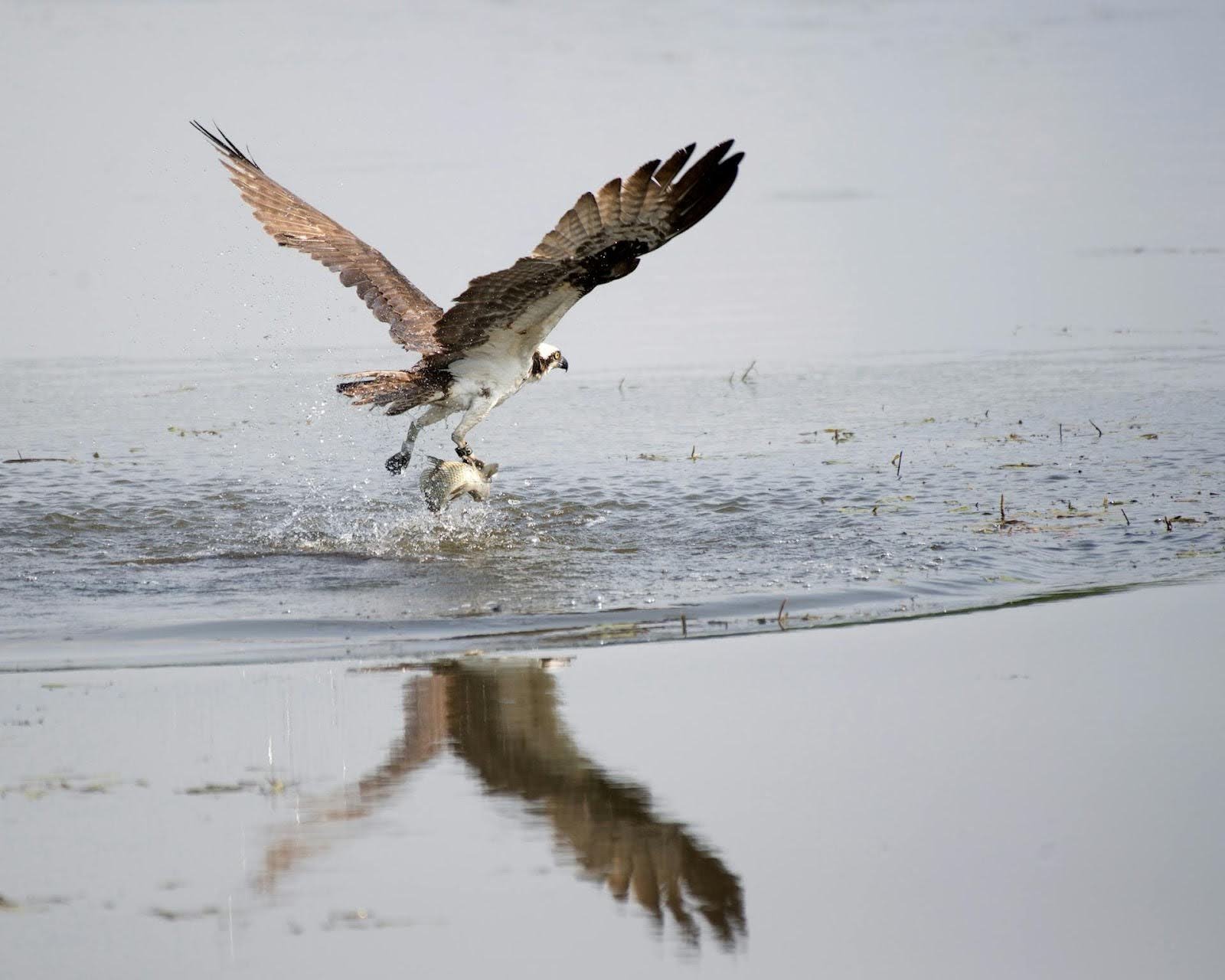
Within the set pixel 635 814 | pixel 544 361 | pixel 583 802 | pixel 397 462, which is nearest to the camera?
pixel 635 814

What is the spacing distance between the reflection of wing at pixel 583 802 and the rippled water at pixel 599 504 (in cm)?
74

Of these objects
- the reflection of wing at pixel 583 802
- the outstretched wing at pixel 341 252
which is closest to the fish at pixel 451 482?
the outstretched wing at pixel 341 252

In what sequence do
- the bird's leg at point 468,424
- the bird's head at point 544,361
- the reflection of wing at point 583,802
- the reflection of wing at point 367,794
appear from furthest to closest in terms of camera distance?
the bird's head at point 544,361 < the bird's leg at point 468,424 < the reflection of wing at point 367,794 < the reflection of wing at point 583,802

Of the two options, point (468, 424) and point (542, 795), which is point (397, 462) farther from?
point (542, 795)

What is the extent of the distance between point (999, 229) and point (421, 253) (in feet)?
15.6

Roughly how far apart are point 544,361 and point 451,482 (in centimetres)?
91

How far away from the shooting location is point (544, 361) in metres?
8.34

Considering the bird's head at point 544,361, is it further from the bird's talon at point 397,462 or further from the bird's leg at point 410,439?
the bird's talon at point 397,462

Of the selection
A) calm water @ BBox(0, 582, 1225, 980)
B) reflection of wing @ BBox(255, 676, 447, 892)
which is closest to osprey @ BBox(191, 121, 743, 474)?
calm water @ BBox(0, 582, 1225, 980)

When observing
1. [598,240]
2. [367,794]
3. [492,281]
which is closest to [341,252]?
[492,281]

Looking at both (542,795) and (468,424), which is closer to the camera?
(542,795)

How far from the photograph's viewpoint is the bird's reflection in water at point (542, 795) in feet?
12.0

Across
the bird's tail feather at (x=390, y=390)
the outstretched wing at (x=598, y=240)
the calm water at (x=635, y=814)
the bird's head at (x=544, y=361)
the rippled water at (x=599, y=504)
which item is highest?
the outstretched wing at (x=598, y=240)

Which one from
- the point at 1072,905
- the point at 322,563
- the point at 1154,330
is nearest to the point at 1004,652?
the point at 1072,905
